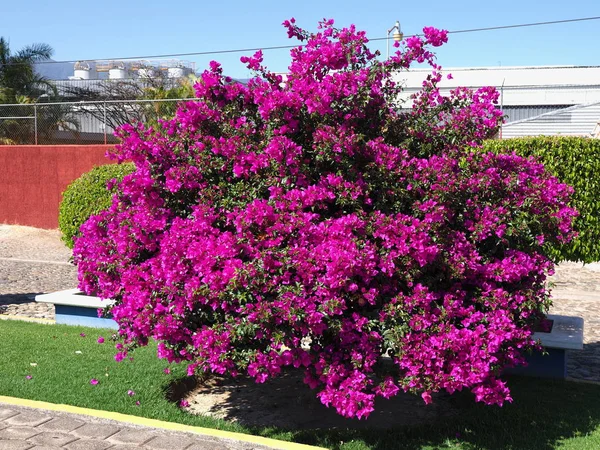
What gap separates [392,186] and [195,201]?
1340mm

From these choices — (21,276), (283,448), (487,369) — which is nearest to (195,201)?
(283,448)

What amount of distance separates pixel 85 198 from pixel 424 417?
Answer: 6.94m

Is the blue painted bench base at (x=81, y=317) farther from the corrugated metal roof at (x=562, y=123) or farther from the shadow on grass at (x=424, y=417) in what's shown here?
the corrugated metal roof at (x=562, y=123)

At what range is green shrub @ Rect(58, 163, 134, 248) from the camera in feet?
36.3

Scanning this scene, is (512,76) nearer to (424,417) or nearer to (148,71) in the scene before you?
(148,71)

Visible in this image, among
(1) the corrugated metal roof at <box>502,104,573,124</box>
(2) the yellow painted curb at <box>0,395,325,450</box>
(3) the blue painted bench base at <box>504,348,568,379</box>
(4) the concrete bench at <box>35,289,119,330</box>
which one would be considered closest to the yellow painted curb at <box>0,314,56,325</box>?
(4) the concrete bench at <box>35,289,119,330</box>

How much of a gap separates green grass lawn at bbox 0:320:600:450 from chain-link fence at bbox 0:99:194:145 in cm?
1416

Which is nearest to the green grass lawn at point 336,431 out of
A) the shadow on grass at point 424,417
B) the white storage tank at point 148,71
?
the shadow on grass at point 424,417

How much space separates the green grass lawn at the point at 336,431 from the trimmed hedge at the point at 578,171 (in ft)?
12.7

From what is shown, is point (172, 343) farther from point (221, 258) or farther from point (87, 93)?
point (87, 93)

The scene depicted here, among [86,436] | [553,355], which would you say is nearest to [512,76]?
[553,355]

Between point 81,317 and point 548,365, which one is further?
point 81,317

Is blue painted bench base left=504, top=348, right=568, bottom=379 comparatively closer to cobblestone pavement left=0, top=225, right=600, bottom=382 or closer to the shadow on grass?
the shadow on grass

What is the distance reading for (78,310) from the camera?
8773 millimetres
